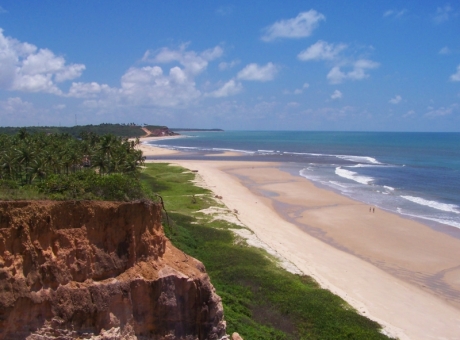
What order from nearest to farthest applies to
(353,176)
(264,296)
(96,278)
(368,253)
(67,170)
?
(96,278)
(264,296)
(368,253)
(67,170)
(353,176)

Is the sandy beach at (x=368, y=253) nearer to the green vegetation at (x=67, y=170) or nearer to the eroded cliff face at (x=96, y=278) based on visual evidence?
the eroded cliff face at (x=96, y=278)

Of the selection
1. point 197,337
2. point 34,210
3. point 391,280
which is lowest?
point 391,280

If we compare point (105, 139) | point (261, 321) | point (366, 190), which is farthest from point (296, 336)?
point (366, 190)

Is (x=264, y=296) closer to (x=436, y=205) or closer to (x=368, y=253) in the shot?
(x=368, y=253)

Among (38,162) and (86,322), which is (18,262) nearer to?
(86,322)

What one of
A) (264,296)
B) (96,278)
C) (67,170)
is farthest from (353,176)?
(96,278)
